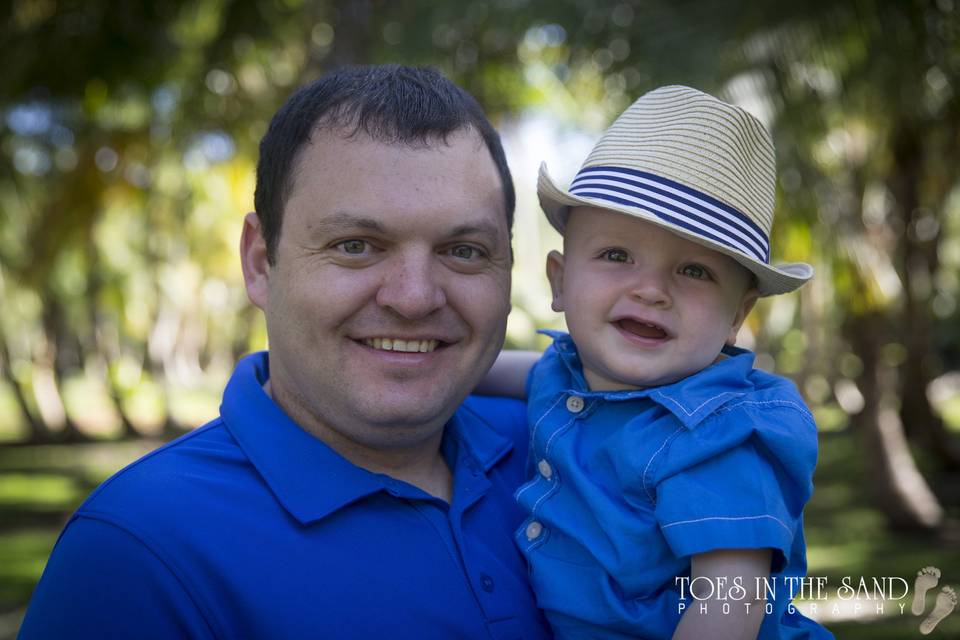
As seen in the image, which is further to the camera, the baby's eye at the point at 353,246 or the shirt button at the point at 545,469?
the shirt button at the point at 545,469

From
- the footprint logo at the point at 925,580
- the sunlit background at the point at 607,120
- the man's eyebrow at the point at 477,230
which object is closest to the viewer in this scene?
the man's eyebrow at the point at 477,230

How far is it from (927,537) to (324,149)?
36.9 ft

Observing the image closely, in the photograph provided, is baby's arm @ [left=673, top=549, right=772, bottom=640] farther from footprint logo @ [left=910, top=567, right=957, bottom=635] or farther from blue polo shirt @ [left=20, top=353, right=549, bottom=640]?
footprint logo @ [left=910, top=567, right=957, bottom=635]

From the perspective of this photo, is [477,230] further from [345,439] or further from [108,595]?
[108,595]

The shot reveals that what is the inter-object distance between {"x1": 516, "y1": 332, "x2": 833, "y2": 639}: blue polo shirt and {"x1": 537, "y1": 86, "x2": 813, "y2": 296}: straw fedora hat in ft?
1.01

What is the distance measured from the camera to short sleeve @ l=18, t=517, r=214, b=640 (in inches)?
68.9

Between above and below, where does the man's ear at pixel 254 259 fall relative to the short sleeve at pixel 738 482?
above

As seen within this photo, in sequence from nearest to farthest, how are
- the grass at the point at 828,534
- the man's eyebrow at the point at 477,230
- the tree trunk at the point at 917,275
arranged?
the man's eyebrow at the point at 477,230 < the grass at the point at 828,534 < the tree trunk at the point at 917,275

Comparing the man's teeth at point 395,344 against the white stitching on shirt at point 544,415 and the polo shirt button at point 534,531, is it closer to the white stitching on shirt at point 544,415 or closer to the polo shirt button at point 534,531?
the white stitching on shirt at point 544,415

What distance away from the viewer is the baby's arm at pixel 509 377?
2.97 metres

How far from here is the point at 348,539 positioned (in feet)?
6.68

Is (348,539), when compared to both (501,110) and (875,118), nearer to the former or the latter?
(875,118)

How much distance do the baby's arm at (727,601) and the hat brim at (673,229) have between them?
26.8 inches

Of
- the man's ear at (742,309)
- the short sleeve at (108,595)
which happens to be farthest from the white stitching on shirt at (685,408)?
the short sleeve at (108,595)
